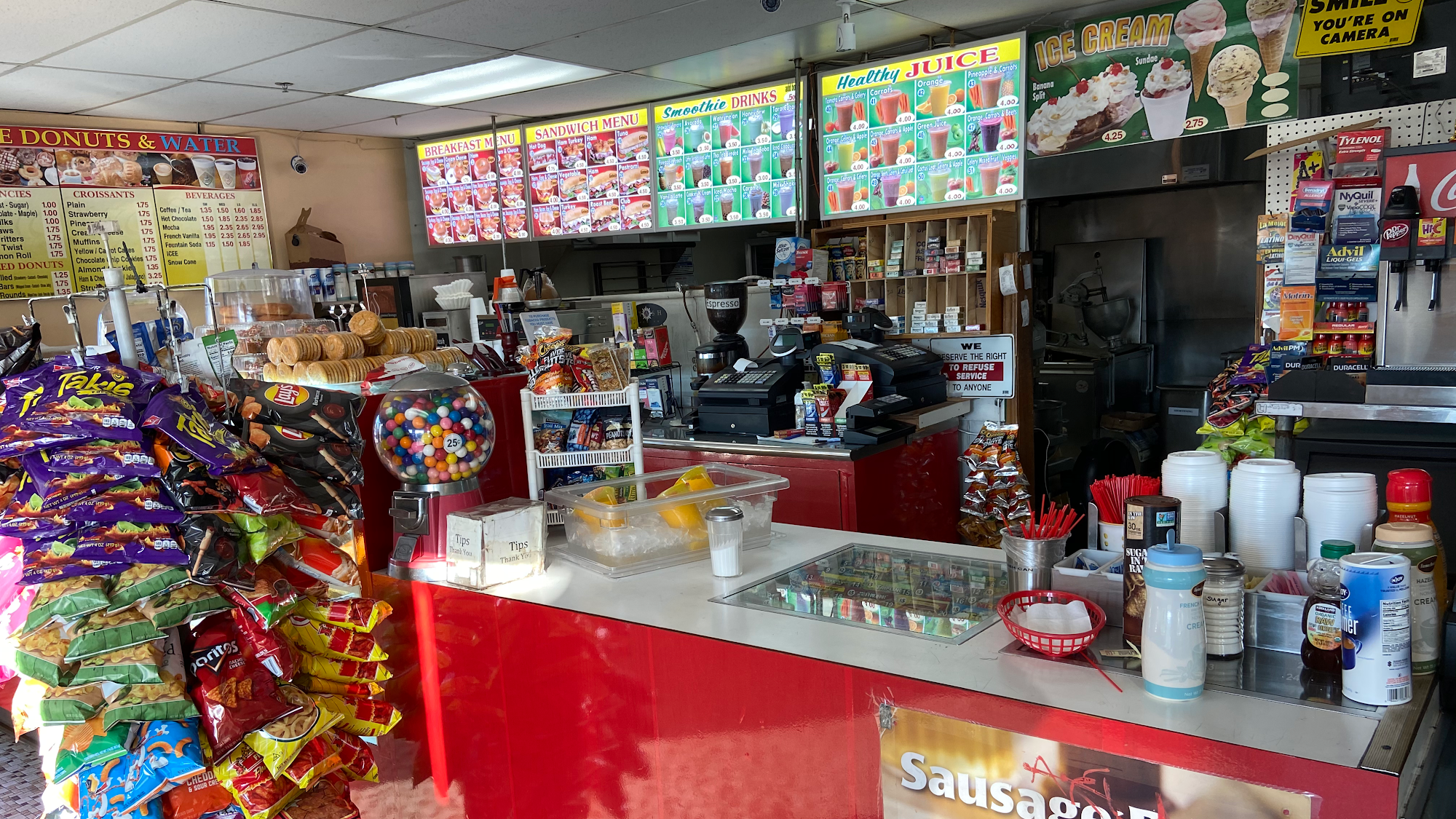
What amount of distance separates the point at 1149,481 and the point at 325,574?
1787mm

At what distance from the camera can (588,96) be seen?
568 centimetres

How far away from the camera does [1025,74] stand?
451 cm

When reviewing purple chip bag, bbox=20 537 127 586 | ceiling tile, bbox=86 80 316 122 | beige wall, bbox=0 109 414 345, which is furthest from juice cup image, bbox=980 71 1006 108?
beige wall, bbox=0 109 414 345

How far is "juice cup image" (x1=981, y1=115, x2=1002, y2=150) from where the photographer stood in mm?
4570

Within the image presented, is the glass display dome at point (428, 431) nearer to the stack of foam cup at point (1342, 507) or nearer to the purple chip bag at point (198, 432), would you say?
the purple chip bag at point (198, 432)

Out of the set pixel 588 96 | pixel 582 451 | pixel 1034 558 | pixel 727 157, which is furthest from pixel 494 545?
pixel 588 96

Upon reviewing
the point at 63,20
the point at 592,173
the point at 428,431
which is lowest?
the point at 428,431

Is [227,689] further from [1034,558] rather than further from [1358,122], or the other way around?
[1358,122]

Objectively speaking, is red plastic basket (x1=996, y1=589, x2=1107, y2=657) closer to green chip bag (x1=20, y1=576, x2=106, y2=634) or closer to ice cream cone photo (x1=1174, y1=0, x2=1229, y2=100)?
green chip bag (x1=20, y1=576, x2=106, y2=634)

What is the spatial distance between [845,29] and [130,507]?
3274mm

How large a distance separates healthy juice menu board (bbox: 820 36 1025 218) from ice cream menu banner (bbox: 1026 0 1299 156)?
147 mm

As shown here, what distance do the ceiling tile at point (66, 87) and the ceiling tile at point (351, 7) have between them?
1573 millimetres

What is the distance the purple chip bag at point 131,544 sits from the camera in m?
1.78

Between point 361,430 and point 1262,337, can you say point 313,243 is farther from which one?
point 1262,337
